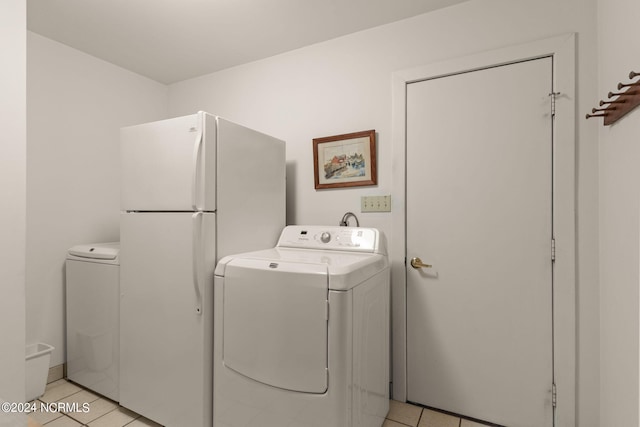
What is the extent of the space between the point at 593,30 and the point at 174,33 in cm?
257

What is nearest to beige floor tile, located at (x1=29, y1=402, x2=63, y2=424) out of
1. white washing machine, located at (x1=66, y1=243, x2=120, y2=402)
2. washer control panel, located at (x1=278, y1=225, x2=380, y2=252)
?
white washing machine, located at (x1=66, y1=243, x2=120, y2=402)

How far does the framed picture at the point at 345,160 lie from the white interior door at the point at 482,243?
0.27m

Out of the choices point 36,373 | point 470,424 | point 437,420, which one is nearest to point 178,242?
point 36,373

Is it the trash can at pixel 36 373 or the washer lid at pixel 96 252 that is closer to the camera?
the trash can at pixel 36 373

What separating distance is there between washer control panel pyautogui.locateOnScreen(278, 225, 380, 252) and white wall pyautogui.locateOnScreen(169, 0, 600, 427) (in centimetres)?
26

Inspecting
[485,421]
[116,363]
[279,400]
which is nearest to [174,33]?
[116,363]

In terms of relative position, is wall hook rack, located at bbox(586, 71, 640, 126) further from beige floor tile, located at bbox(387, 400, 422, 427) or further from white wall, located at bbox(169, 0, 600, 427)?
beige floor tile, located at bbox(387, 400, 422, 427)

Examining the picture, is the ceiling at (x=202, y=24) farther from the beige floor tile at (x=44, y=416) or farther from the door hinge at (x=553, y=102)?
the beige floor tile at (x=44, y=416)

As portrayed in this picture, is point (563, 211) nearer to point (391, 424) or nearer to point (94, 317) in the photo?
point (391, 424)

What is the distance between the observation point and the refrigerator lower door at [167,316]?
1.63 meters

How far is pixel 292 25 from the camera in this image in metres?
2.13

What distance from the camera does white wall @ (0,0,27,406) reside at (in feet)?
4.58

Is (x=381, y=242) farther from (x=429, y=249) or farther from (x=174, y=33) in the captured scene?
(x=174, y=33)

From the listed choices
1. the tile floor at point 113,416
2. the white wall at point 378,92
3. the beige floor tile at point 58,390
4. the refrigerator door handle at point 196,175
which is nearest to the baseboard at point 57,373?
the beige floor tile at point 58,390
